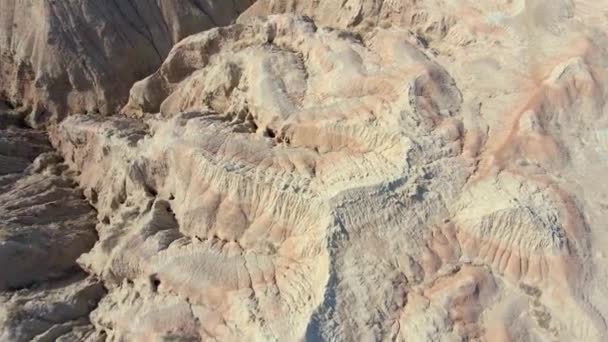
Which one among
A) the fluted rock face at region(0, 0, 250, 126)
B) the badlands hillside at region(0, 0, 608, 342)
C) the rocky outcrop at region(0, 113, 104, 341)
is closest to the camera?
the badlands hillside at region(0, 0, 608, 342)

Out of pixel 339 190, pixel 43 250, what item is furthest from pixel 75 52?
pixel 339 190

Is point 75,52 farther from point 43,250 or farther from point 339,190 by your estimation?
point 339,190

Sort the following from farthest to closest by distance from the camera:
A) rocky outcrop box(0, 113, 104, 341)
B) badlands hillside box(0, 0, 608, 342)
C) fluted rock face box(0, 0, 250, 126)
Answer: fluted rock face box(0, 0, 250, 126) → rocky outcrop box(0, 113, 104, 341) → badlands hillside box(0, 0, 608, 342)

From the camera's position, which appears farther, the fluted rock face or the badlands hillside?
the fluted rock face

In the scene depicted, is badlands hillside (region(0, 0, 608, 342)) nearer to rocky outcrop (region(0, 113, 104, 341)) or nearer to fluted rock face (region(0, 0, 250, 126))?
rocky outcrop (region(0, 113, 104, 341))

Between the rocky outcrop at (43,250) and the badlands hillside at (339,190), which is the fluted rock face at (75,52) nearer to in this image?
the badlands hillside at (339,190)

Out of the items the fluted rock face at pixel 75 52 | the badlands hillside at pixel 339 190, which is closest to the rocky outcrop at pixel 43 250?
the badlands hillside at pixel 339 190

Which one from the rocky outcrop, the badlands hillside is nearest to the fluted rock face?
the badlands hillside
